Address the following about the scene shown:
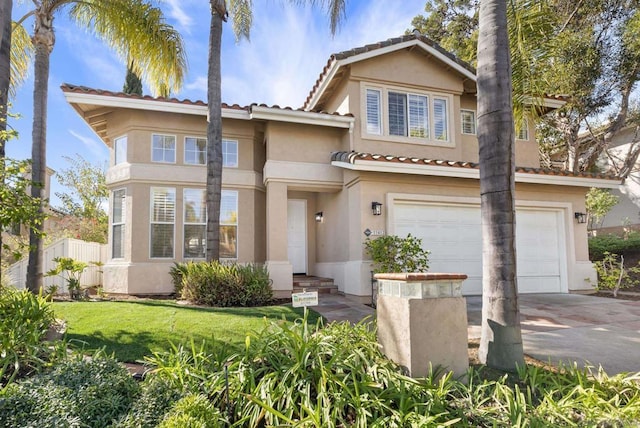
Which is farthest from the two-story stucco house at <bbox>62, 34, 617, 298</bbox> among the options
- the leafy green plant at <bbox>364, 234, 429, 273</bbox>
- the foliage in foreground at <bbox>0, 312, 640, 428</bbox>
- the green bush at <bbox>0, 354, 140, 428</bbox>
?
the green bush at <bbox>0, 354, 140, 428</bbox>

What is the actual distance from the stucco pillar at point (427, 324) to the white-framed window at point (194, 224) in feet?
26.3

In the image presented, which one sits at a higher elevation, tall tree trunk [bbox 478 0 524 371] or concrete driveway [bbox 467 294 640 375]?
tall tree trunk [bbox 478 0 524 371]

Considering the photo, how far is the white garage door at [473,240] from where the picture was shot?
10.2 metres

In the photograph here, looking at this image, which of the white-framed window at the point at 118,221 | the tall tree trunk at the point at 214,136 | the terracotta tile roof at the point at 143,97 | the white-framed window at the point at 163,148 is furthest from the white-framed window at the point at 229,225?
the white-framed window at the point at 118,221

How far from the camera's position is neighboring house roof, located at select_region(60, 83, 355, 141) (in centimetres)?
980

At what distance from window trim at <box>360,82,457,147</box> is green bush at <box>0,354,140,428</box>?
29.6ft

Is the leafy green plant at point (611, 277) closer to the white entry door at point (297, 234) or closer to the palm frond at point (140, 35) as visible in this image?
the white entry door at point (297, 234)

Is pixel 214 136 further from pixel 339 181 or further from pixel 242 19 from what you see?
pixel 242 19

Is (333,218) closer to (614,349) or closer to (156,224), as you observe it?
(156,224)

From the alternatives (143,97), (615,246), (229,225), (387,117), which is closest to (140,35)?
(143,97)

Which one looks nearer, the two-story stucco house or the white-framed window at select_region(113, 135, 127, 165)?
the two-story stucco house

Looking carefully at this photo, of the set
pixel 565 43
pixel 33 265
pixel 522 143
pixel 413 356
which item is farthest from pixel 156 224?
pixel 565 43

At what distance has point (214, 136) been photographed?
934 centimetres

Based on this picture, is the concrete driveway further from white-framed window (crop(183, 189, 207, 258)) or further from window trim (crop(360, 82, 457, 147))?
white-framed window (crop(183, 189, 207, 258))
